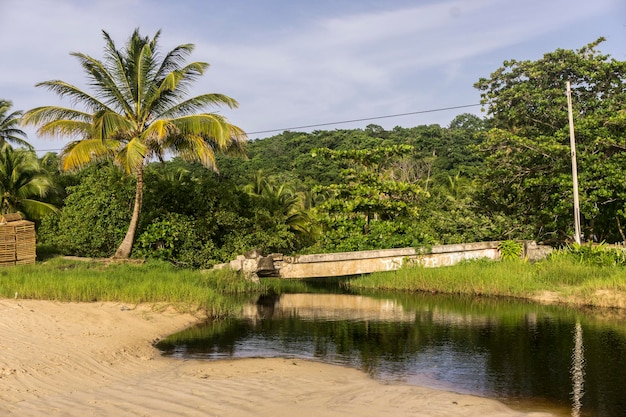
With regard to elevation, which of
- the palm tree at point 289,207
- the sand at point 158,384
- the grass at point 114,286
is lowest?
the sand at point 158,384

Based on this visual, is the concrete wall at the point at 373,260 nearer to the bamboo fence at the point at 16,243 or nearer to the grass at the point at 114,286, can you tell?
the grass at the point at 114,286

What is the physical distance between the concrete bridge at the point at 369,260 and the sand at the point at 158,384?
34.3ft

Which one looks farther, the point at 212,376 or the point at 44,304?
the point at 44,304

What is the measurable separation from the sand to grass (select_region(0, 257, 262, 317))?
7.14 ft

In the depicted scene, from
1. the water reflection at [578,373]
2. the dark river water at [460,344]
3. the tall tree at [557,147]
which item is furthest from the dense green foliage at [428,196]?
the water reflection at [578,373]

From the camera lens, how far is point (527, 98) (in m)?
24.2

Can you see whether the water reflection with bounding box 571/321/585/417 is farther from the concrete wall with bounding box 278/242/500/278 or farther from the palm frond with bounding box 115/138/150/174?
the palm frond with bounding box 115/138/150/174

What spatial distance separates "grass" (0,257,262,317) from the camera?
13453 mm

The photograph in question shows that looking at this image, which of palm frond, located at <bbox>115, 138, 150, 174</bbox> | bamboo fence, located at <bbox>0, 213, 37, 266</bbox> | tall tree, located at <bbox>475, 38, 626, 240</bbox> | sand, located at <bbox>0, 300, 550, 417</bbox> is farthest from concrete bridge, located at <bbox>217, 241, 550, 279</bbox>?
sand, located at <bbox>0, 300, 550, 417</bbox>

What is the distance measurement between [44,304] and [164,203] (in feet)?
35.4

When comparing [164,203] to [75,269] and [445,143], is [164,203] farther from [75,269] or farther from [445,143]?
[445,143]

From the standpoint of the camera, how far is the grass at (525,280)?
16.5 metres

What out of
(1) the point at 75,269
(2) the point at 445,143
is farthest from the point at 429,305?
(2) the point at 445,143

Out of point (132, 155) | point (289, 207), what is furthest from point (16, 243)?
point (289, 207)
